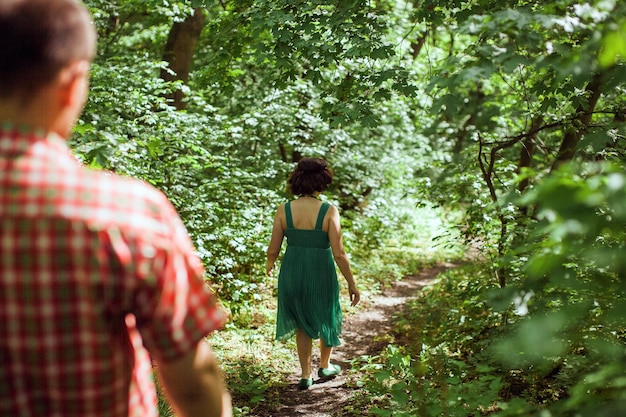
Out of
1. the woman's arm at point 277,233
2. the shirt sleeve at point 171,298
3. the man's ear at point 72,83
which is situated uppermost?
the woman's arm at point 277,233

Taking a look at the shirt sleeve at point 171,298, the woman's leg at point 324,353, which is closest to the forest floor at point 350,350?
the woman's leg at point 324,353

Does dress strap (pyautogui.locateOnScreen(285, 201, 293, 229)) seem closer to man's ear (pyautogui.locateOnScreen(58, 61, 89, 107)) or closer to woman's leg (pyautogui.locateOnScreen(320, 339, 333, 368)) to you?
woman's leg (pyautogui.locateOnScreen(320, 339, 333, 368))

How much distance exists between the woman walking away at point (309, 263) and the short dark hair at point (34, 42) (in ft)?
12.6

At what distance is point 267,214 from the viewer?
7.30 meters

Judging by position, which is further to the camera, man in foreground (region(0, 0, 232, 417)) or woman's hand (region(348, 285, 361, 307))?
woman's hand (region(348, 285, 361, 307))

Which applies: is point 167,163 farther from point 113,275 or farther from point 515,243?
point 113,275

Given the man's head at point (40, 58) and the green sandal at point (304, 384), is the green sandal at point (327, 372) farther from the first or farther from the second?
the man's head at point (40, 58)

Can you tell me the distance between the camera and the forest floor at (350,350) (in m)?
4.42

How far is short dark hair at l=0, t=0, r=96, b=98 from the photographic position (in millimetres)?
943

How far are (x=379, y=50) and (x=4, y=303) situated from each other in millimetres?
4239

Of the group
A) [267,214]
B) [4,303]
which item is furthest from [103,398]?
[267,214]

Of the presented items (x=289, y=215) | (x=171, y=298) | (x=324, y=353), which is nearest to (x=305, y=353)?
(x=324, y=353)

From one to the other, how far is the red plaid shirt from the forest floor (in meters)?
3.49

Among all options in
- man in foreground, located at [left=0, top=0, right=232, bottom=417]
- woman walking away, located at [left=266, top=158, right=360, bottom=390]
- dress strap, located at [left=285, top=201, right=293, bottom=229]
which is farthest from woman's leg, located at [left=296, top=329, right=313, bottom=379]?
man in foreground, located at [left=0, top=0, right=232, bottom=417]
